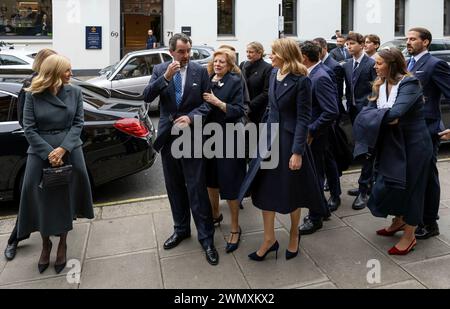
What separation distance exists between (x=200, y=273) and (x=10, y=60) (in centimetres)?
1090

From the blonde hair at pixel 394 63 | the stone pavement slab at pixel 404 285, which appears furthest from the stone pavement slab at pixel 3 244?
the blonde hair at pixel 394 63

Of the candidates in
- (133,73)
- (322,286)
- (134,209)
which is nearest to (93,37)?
(133,73)

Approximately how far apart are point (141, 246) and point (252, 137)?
1520mm

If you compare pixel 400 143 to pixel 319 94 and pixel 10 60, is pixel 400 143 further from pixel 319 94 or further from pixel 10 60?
pixel 10 60

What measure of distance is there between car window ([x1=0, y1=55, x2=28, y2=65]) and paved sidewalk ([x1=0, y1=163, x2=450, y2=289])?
8.69m

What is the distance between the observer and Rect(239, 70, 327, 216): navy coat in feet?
12.2

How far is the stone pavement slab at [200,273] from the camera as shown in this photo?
3.62 meters

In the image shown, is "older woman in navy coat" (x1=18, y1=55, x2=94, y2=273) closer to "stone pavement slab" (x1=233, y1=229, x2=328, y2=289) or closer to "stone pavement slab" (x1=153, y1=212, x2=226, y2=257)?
"stone pavement slab" (x1=153, y1=212, x2=226, y2=257)

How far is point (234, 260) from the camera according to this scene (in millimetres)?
4008

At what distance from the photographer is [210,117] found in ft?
13.6

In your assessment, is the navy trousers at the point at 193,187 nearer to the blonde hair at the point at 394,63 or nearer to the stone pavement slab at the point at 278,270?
the stone pavement slab at the point at 278,270
